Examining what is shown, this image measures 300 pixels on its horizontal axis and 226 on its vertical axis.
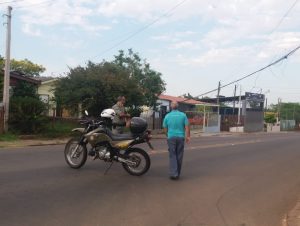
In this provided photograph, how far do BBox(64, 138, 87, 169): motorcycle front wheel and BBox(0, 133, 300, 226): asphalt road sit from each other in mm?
200

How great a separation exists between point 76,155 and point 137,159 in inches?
62.4

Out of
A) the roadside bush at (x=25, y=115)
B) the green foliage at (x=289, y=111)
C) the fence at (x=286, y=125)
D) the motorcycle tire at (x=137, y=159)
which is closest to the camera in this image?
the motorcycle tire at (x=137, y=159)

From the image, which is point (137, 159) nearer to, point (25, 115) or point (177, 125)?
point (177, 125)

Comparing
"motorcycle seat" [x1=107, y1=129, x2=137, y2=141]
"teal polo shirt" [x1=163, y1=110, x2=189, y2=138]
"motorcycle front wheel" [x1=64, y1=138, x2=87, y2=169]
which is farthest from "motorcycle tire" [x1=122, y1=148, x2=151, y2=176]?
"motorcycle front wheel" [x1=64, y1=138, x2=87, y2=169]

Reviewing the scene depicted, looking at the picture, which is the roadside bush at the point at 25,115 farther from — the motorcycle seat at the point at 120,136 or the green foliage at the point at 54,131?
the motorcycle seat at the point at 120,136

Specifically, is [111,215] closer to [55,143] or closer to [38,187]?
[38,187]

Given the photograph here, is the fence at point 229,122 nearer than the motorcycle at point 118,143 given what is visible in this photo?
No

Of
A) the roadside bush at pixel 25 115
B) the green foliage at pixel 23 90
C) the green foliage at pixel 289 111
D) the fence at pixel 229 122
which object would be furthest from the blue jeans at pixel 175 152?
the green foliage at pixel 289 111

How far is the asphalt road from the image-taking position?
7422mm

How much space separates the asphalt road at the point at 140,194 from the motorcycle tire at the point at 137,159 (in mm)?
169

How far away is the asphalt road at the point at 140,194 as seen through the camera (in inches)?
292

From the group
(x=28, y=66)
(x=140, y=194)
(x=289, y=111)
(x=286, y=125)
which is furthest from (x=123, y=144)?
(x=289, y=111)

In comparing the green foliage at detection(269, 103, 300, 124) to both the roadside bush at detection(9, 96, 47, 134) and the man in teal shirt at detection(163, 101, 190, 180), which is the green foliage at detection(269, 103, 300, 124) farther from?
the man in teal shirt at detection(163, 101, 190, 180)

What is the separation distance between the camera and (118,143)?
37.2 feet
